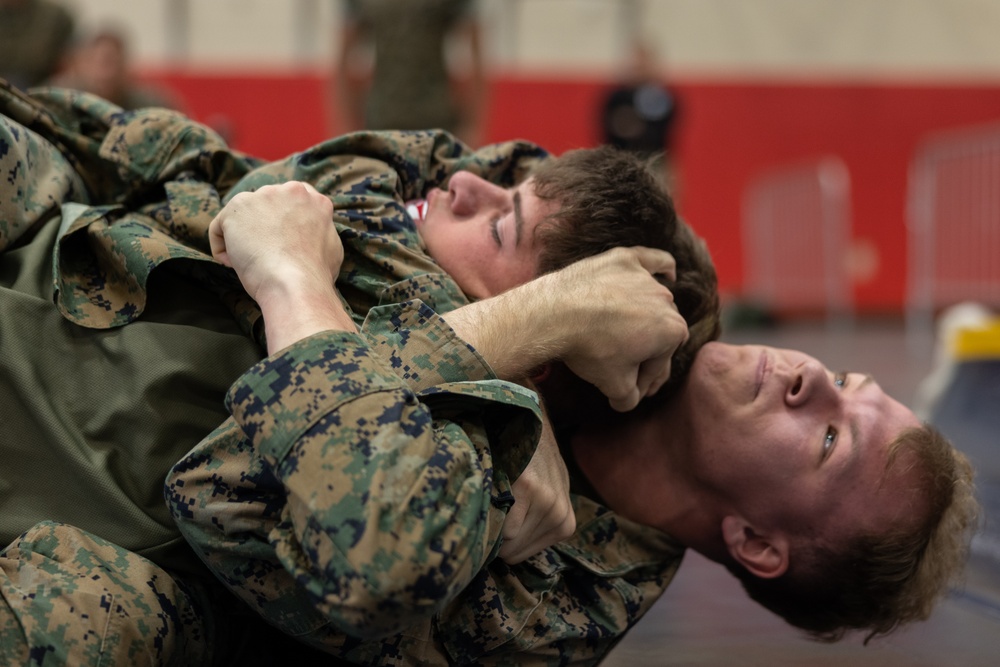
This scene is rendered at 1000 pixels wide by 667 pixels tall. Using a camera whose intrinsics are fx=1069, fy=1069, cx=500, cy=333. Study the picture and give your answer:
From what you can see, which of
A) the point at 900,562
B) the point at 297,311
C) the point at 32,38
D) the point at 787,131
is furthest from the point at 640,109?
the point at 297,311

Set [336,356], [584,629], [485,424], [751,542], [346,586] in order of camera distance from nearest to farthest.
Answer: [346,586] → [336,356] → [485,424] → [584,629] → [751,542]

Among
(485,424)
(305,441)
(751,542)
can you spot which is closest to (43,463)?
(305,441)

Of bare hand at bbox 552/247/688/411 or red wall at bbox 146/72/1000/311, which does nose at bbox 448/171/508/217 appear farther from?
red wall at bbox 146/72/1000/311

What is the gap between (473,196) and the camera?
1757 mm

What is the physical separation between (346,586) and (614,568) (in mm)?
710

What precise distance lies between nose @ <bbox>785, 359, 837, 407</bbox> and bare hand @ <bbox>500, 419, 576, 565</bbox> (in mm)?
501

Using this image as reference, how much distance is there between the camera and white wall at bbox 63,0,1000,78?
30.1ft

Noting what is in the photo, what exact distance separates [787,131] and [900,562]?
8653 millimetres

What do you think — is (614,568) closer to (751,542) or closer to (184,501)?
(751,542)

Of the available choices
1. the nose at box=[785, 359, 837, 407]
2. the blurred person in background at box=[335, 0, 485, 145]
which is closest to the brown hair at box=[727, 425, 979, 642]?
the nose at box=[785, 359, 837, 407]

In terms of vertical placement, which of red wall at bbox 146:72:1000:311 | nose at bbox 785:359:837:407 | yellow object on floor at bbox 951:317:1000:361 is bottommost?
red wall at bbox 146:72:1000:311

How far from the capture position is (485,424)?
139 centimetres

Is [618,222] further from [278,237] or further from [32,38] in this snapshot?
[32,38]

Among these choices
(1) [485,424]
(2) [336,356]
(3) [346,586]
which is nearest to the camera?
(3) [346,586]
